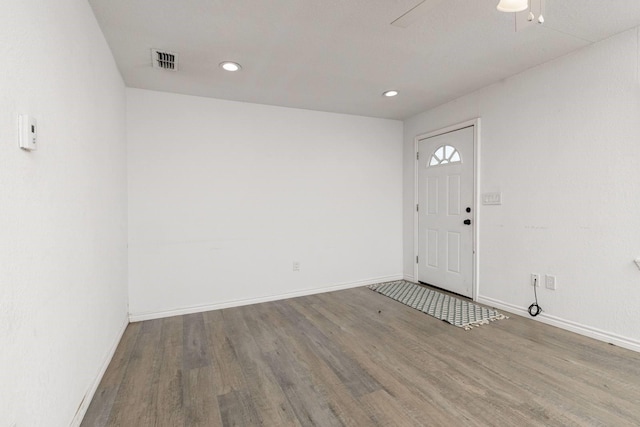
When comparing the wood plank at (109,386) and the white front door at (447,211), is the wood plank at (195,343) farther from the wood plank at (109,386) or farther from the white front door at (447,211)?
the white front door at (447,211)

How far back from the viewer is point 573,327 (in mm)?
2633

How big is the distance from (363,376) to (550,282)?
207cm

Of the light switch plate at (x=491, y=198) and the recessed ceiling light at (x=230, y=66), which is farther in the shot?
the light switch plate at (x=491, y=198)

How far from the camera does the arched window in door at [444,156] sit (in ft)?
12.3

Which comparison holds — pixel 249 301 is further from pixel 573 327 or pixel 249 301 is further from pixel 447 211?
pixel 573 327

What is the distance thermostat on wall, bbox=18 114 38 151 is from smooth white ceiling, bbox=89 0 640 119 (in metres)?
1.21

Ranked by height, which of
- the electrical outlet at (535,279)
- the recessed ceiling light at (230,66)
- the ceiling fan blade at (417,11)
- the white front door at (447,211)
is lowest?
the electrical outlet at (535,279)

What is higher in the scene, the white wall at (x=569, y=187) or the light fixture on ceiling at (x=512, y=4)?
the light fixture on ceiling at (x=512, y=4)

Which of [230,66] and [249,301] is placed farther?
[249,301]

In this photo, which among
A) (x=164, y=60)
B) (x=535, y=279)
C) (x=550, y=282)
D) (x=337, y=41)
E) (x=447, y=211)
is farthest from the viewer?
(x=447, y=211)

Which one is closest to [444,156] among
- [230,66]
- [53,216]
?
[230,66]

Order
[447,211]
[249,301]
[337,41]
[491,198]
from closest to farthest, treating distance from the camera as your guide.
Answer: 1. [337,41]
2. [491,198]
3. [249,301]
4. [447,211]

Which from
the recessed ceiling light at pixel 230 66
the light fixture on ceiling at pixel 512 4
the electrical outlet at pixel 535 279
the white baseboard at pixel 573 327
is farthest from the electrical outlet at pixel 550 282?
the recessed ceiling light at pixel 230 66

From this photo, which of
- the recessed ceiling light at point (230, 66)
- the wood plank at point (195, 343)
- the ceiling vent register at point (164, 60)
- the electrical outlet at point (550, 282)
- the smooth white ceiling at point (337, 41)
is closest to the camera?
the smooth white ceiling at point (337, 41)
